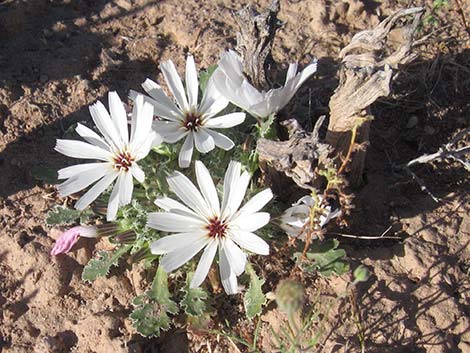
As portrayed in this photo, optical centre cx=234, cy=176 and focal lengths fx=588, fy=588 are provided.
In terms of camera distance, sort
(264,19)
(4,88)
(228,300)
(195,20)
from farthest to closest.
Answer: (195,20) → (4,88) → (228,300) → (264,19)

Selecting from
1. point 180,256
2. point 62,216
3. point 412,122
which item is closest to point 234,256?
point 180,256

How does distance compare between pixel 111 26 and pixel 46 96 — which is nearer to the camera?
pixel 46 96

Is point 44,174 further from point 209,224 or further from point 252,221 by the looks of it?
point 252,221

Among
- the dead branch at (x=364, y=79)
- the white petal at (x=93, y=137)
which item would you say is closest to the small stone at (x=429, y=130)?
the dead branch at (x=364, y=79)

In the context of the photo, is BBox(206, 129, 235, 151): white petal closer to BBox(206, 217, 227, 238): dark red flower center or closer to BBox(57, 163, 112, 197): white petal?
BBox(206, 217, 227, 238): dark red flower center

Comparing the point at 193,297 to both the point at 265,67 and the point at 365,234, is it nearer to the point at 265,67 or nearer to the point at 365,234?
the point at 365,234

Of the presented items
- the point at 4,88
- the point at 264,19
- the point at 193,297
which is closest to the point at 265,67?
the point at 264,19

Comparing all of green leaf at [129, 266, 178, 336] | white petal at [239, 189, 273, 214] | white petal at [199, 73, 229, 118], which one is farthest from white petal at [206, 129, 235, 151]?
green leaf at [129, 266, 178, 336]
